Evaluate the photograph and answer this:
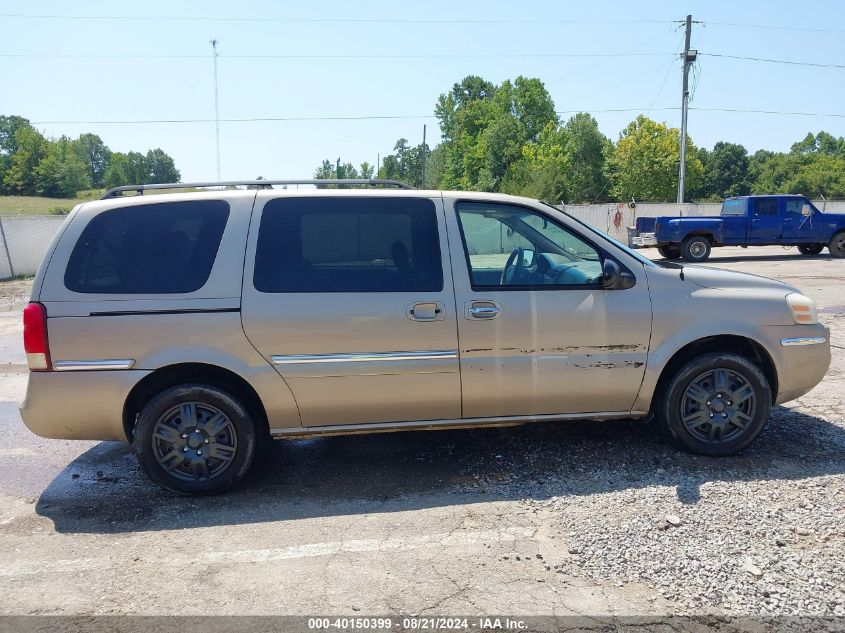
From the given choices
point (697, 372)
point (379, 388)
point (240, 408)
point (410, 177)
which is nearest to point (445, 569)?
point (379, 388)

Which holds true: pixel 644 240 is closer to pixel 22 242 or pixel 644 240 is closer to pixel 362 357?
pixel 362 357

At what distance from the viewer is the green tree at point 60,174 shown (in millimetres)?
74125

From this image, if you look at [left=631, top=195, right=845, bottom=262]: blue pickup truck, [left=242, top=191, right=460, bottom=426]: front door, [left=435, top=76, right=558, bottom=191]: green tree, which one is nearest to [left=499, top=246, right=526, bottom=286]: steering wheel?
[left=242, top=191, right=460, bottom=426]: front door

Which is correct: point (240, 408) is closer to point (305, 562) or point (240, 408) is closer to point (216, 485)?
point (216, 485)

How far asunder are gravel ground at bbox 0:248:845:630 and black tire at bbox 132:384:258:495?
0.16m

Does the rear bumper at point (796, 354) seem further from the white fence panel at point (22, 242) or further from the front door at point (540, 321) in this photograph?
the white fence panel at point (22, 242)

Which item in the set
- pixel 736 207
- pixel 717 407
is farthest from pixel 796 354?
pixel 736 207

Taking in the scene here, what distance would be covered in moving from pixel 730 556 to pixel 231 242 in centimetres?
333

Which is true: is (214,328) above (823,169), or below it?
below

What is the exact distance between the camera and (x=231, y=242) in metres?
4.05

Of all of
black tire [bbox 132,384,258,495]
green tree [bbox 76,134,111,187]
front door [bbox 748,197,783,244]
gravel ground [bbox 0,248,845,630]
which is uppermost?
green tree [bbox 76,134,111,187]

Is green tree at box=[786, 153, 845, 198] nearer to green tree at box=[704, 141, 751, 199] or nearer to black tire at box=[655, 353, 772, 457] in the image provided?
green tree at box=[704, 141, 751, 199]

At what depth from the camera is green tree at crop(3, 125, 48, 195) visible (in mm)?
82438

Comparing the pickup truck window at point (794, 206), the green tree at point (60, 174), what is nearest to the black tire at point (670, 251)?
the pickup truck window at point (794, 206)
